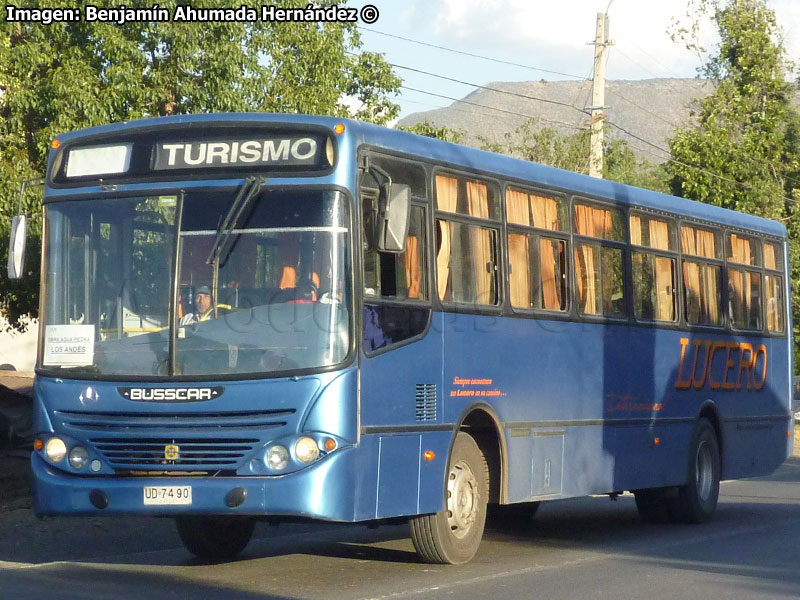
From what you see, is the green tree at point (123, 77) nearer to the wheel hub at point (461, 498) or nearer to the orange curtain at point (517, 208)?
the orange curtain at point (517, 208)

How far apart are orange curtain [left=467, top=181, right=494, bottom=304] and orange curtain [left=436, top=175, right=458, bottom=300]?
26 cm

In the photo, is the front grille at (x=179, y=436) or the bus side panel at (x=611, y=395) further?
the bus side panel at (x=611, y=395)

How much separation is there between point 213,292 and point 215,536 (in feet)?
8.81

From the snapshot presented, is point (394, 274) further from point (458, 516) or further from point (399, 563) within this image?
point (399, 563)

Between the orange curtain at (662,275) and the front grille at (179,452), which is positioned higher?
the orange curtain at (662,275)

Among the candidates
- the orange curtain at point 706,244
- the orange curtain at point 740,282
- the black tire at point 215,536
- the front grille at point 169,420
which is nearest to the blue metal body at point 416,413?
the front grille at point 169,420

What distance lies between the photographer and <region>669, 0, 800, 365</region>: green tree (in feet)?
101

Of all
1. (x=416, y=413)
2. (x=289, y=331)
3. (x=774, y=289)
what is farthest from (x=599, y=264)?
(x=774, y=289)

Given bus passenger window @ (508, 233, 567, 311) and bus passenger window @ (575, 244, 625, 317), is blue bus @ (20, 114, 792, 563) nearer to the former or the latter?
bus passenger window @ (508, 233, 567, 311)

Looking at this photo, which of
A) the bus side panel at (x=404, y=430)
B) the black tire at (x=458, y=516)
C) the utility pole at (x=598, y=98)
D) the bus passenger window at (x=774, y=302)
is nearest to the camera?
the bus side panel at (x=404, y=430)

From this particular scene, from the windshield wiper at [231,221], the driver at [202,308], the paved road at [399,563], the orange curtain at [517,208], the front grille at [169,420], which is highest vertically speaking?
the orange curtain at [517,208]

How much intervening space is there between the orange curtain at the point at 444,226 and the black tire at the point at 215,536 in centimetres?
244

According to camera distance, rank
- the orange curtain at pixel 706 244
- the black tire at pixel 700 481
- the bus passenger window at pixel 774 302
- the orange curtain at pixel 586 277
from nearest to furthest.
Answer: the orange curtain at pixel 586 277, the black tire at pixel 700 481, the orange curtain at pixel 706 244, the bus passenger window at pixel 774 302

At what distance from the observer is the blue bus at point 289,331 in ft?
30.5
